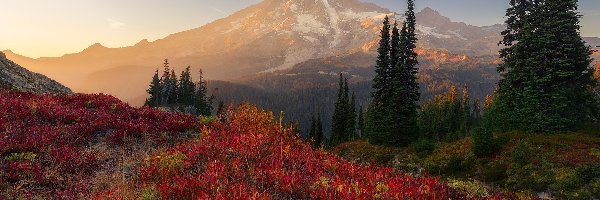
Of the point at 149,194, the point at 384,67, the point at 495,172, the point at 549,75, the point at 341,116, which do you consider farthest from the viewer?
the point at 341,116

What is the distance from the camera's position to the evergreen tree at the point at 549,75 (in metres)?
34.8

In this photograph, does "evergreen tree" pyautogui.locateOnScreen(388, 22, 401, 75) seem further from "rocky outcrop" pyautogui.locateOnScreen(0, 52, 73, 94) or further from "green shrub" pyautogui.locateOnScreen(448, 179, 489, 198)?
"green shrub" pyautogui.locateOnScreen(448, 179, 489, 198)

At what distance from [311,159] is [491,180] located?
65.3 feet

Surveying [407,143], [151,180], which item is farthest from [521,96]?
[151,180]

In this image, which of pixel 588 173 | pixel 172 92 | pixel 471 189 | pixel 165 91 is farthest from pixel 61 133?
pixel 165 91

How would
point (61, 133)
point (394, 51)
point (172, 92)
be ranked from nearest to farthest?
point (61, 133) < point (394, 51) < point (172, 92)

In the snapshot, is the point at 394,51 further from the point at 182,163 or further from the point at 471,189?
the point at 182,163

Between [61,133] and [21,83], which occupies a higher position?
[21,83]

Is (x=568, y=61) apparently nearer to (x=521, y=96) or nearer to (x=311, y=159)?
(x=521, y=96)

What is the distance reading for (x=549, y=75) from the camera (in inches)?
1373

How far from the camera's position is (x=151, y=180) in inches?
325

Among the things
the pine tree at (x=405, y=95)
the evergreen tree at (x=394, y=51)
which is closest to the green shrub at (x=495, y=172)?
the pine tree at (x=405, y=95)

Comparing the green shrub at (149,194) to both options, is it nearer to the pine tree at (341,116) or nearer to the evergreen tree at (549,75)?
the evergreen tree at (549,75)

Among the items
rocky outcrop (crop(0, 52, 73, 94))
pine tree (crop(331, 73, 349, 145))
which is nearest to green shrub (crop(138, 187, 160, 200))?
rocky outcrop (crop(0, 52, 73, 94))
